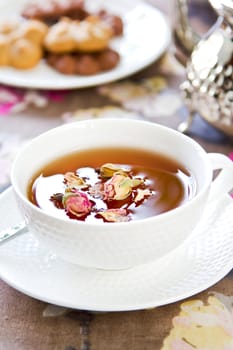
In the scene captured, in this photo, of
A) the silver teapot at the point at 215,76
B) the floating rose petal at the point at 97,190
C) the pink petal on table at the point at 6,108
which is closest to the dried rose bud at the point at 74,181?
the floating rose petal at the point at 97,190

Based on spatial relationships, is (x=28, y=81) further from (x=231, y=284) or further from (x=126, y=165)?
(x=231, y=284)

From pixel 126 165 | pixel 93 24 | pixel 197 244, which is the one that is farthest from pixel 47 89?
pixel 197 244

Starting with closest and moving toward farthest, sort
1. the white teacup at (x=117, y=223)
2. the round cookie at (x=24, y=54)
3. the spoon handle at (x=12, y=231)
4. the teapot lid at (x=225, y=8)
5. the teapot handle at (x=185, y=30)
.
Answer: the white teacup at (x=117, y=223) → the spoon handle at (x=12, y=231) → the teapot lid at (x=225, y=8) → the teapot handle at (x=185, y=30) → the round cookie at (x=24, y=54)

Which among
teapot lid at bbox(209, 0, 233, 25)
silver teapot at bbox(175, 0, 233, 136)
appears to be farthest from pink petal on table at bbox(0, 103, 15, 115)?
teapot lid at bbox(209, 0, 233, 25)

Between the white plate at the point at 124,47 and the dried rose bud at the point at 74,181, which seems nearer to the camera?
the dried rose bud at the point at 74,181

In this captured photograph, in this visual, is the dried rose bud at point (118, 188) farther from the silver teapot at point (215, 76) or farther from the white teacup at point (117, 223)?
the silver teapot at point (215, 76)
